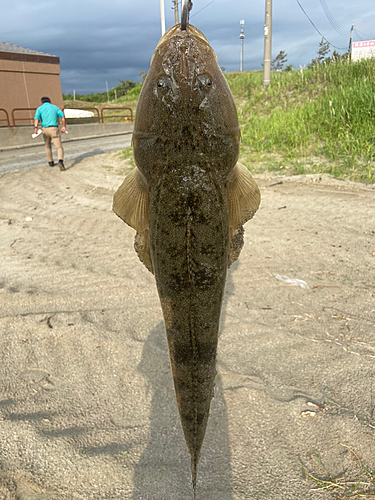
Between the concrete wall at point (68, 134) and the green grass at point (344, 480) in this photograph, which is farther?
the concrete wall at point (68, 134)

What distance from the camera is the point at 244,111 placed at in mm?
11938

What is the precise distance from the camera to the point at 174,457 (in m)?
2.33

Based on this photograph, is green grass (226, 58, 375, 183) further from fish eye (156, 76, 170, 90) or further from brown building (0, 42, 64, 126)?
brown building (0, 42, 64, 126)

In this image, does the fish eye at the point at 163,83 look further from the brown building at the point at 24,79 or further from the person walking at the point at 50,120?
the brown building at the point at 24,79

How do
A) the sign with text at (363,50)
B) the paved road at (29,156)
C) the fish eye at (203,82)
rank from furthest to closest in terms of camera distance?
the paved road at (29,156) < the sign with text at (363,50) < the fish eye at (203,82)

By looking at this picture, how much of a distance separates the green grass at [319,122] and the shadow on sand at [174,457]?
21.3 ft

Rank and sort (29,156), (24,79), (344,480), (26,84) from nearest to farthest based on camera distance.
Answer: (344,480), (29,156), (24,79), (26,84)

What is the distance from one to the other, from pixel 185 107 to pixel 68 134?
20.7 m

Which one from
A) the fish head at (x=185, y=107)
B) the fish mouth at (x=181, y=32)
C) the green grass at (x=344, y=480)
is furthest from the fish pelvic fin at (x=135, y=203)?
the green grass at (x=344, y=480)

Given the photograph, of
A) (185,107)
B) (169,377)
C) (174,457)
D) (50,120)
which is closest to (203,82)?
(185,107)

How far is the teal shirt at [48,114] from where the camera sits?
10250 mm

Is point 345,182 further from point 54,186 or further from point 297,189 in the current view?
point 54,186

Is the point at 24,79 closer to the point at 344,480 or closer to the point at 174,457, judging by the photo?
the point at 174,457

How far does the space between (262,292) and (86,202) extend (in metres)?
4.75
